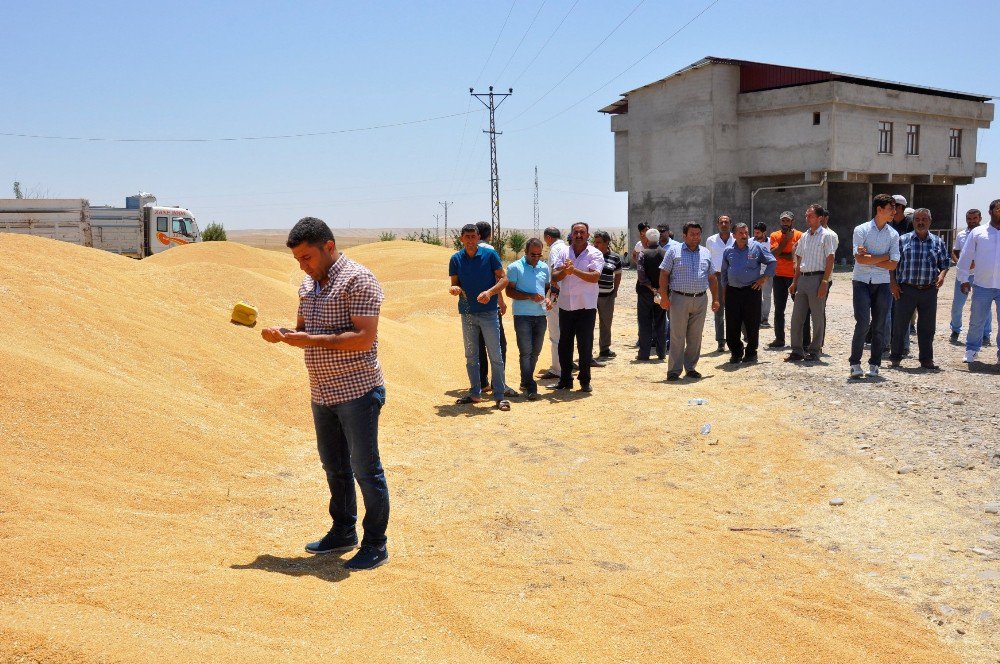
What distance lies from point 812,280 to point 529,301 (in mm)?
3737

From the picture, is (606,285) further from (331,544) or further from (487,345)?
(331,544)

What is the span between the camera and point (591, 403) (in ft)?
29.4

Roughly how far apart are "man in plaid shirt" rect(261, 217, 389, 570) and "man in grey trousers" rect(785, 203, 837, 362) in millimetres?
7209

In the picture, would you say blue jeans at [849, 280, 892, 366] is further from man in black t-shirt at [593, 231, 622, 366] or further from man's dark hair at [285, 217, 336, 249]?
man's dark hair at [285, 217, 336, 249]

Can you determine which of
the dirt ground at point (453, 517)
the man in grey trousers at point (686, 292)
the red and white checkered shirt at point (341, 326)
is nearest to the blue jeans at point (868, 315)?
the dirt ground at point (453, 517)

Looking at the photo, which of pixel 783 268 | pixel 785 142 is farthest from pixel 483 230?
pixel 785 142

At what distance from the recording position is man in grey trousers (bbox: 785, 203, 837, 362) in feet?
33.0

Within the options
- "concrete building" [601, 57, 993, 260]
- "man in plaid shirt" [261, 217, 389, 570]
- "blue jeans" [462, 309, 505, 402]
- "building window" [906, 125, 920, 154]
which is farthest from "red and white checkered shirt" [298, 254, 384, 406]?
"building window" [906, 125, 920, 154]

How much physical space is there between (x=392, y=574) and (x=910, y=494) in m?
3.49

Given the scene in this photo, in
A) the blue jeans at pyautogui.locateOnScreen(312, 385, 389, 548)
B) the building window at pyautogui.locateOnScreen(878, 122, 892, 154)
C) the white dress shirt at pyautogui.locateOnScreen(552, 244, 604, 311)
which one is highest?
the building window at pyautogui.locateOnScreen(878, 122, 892, 154)

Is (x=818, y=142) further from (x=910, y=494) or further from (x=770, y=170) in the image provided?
(x=910, y=494)

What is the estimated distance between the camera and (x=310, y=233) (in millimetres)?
4223

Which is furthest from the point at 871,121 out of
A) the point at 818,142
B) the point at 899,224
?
the point at 899,224

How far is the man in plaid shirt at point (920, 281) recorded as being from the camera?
9.38 meters
